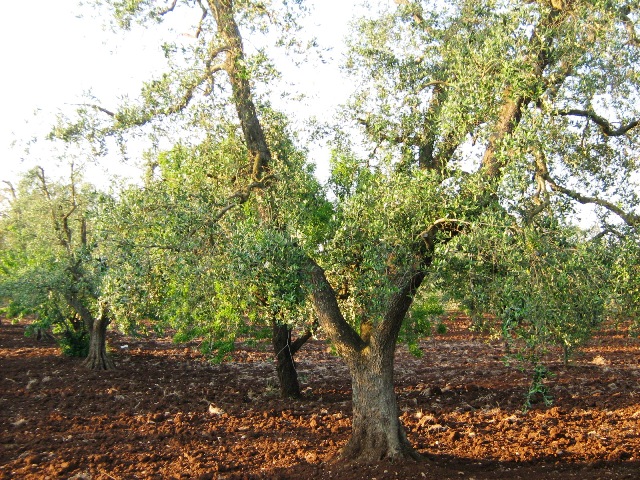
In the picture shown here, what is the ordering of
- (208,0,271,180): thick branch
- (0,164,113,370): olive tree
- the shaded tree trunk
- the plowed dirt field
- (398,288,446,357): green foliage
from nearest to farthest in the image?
(208,0,271,180): thick branch → the plowed dirt field → (398,288,446,357): green foliage → the shaded tree trunk → (0,164,113,370): olive tree

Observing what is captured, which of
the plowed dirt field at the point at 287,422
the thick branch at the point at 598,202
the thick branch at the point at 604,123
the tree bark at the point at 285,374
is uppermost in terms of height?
the thick branch at the point at 604,123

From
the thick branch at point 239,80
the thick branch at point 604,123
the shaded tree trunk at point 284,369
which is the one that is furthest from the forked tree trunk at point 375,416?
the shaded tree trunk at point 284,369

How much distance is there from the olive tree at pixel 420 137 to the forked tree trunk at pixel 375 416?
0.02 meters

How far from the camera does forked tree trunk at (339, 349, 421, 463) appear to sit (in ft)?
32.7

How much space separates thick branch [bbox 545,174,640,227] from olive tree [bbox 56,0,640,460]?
23mm

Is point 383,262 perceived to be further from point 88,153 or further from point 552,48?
point 88,153

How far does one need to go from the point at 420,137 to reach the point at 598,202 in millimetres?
2873

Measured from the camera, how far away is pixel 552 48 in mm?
8500

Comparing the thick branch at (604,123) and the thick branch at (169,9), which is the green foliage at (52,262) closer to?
the thick branch at (169,9)

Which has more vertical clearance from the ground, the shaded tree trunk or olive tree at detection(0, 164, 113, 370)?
olive tree at detection(0, 164, 113, 370)

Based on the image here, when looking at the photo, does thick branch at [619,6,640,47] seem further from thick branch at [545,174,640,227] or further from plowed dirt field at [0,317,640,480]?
plowed dirt field at [0,317,640,480]

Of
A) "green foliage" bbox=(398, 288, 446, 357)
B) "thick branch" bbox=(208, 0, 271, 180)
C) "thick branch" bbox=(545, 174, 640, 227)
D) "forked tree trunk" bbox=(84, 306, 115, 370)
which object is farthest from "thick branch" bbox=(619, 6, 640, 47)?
"forked tree trunk" bbox=(84, 306, 115, 370)

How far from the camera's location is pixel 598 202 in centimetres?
900

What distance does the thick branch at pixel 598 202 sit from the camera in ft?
28.9
